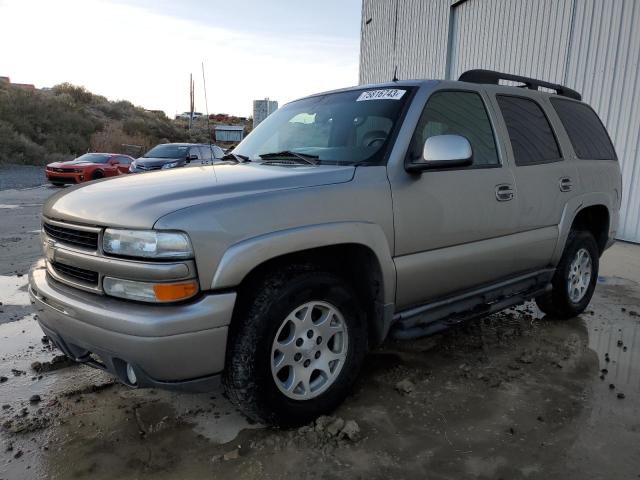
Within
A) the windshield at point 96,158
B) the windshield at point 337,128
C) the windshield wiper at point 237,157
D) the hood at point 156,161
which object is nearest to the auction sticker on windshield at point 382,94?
the windshield at point 337,128

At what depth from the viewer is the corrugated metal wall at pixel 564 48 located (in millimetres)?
7980

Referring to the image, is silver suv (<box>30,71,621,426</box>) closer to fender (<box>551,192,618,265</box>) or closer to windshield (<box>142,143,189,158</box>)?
fender (<box>551,192,618,265</box>)

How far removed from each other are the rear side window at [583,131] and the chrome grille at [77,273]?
12.5 ft

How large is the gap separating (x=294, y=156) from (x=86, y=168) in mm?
15869

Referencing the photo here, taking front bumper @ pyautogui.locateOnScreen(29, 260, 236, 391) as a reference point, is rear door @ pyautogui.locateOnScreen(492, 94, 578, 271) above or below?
above

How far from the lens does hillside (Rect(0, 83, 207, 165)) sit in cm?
2797

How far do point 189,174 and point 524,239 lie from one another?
2.41m

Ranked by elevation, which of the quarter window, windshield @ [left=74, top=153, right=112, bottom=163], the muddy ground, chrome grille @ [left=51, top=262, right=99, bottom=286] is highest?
the quarter window

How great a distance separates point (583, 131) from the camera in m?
4.51

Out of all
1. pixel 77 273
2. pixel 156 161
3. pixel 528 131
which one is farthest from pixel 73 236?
pixel 156 161

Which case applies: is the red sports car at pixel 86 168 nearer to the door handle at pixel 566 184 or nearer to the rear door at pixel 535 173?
the rear door at pixel 535 173

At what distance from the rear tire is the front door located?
901 millimetres

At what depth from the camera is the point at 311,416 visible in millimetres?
2676

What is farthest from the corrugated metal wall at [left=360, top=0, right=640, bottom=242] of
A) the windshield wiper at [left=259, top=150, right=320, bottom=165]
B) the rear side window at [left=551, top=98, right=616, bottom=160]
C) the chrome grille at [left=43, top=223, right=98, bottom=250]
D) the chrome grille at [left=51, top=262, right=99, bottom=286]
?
the chrome grille at [left=51, top=262, right=99, bottom=286]
